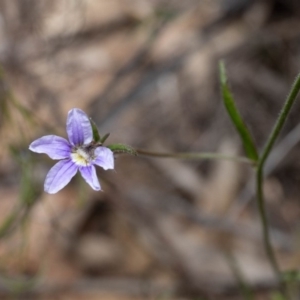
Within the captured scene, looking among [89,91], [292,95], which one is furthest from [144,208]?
[292,95]

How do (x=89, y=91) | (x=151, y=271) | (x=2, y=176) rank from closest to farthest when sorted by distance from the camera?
1. (x=151, y=271)
2. (x=2, y=176)
3. (x=89, y=91)

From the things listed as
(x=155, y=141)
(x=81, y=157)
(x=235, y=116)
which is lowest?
(x=81, y=157)

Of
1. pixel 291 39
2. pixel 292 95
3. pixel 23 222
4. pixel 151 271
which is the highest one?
pixel 291 39

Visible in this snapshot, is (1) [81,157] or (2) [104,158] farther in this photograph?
(1) [81,157]

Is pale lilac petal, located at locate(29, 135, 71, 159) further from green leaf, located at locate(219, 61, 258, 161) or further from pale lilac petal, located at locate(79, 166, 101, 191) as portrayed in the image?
green leaf, located at locate(219, 61, 258, 161)

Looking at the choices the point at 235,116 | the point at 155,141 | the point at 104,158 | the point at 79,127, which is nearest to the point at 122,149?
the point at 104,158

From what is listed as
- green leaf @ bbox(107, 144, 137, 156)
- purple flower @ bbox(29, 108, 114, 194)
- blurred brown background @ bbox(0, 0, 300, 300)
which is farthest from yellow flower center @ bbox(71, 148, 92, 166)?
blurred brown background @ bbox(0, 0, 300, 300)

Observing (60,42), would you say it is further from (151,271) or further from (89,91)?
(151,271)

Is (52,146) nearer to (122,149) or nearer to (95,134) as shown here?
(95,134)
